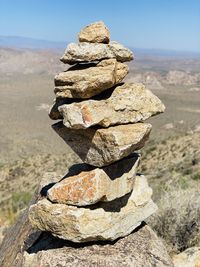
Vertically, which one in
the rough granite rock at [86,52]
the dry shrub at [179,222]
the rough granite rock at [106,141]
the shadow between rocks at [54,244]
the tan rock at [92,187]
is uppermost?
the rough granite rock at [86,52]

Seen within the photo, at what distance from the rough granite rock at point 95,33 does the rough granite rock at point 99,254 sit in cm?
407

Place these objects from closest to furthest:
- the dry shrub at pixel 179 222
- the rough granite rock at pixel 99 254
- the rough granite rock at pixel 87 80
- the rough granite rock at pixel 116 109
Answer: the rough granite rock at pixel 116 109, the rough granite rock at pixel 87 80, the rough granite rock at pixel 99 254, the dry shrub at pixel 179 222

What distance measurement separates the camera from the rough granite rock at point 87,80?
7.82m

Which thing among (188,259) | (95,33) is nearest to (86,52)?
(95,33)

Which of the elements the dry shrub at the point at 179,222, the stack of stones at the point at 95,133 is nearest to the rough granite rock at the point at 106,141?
the stack of stones at the point at 95,133

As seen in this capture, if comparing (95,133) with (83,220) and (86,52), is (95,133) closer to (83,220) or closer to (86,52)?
(86,52)

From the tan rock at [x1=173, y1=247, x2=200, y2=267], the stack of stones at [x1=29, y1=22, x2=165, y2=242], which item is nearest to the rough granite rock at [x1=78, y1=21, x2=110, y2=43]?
the stack of stones at [x1=29, y1=22, x2=165, y2=242]

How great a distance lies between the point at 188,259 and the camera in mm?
10344

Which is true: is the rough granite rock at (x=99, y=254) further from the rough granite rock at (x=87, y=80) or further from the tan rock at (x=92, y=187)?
the rough granite rock at (x=87, y=80)

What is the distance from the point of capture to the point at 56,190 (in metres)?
8.23

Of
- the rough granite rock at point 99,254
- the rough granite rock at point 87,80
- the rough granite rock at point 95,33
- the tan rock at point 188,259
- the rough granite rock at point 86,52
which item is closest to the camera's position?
the rough granite rock at point 87,80

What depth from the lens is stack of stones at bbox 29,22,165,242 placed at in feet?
25.8

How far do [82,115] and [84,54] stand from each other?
4.09 ft

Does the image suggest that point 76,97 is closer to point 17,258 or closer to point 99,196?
point 99,196
